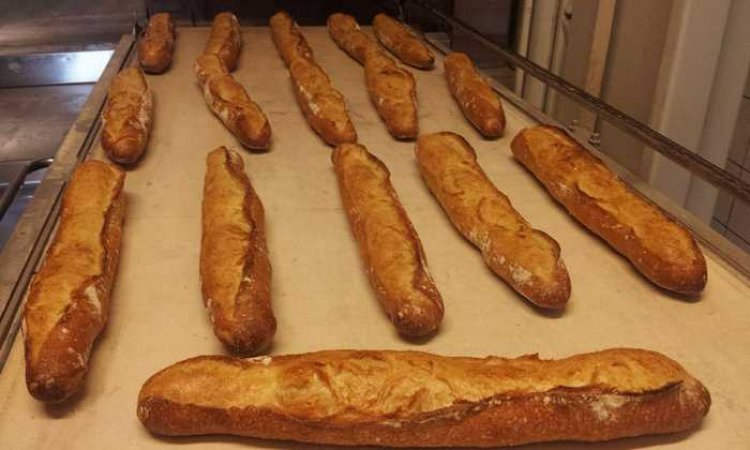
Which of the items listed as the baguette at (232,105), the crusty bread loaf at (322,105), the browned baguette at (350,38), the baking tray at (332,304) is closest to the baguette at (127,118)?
the baking tray at (332,304)

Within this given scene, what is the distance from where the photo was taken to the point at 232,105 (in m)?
1.95

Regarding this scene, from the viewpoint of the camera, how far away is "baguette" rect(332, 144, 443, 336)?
1180 mm

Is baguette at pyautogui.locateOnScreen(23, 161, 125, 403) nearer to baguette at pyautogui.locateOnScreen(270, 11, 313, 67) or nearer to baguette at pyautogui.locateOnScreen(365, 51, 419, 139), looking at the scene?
baguette at pyautogui.locateOnScreen(365, 51, 419, 139)

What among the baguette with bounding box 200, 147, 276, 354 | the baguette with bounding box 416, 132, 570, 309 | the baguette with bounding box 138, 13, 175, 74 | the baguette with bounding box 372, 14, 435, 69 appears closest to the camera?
the baguette with bounding box 200, 147, 276, 354

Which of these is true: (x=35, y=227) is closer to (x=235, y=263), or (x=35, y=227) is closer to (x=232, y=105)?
(x=235, y=263)

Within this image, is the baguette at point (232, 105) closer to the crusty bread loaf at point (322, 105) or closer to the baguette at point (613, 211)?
the crusty bread loaf at point (322, 105)

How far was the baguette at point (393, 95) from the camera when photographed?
1.93 metres

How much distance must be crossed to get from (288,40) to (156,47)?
0.46 metres

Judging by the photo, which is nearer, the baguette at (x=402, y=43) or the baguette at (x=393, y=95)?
the baguette at (x=393, y=95)

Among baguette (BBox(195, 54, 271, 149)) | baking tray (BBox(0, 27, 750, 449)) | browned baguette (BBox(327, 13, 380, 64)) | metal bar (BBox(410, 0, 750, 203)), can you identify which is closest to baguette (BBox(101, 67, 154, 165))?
baking tray (BBox(0, 27, 750, 449))

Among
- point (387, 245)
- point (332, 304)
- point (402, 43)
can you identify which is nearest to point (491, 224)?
point (387, 245)

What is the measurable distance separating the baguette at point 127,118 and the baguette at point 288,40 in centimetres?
52

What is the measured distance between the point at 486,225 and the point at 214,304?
1.85 ft

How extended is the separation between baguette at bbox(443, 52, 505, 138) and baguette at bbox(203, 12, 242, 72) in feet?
2.41
